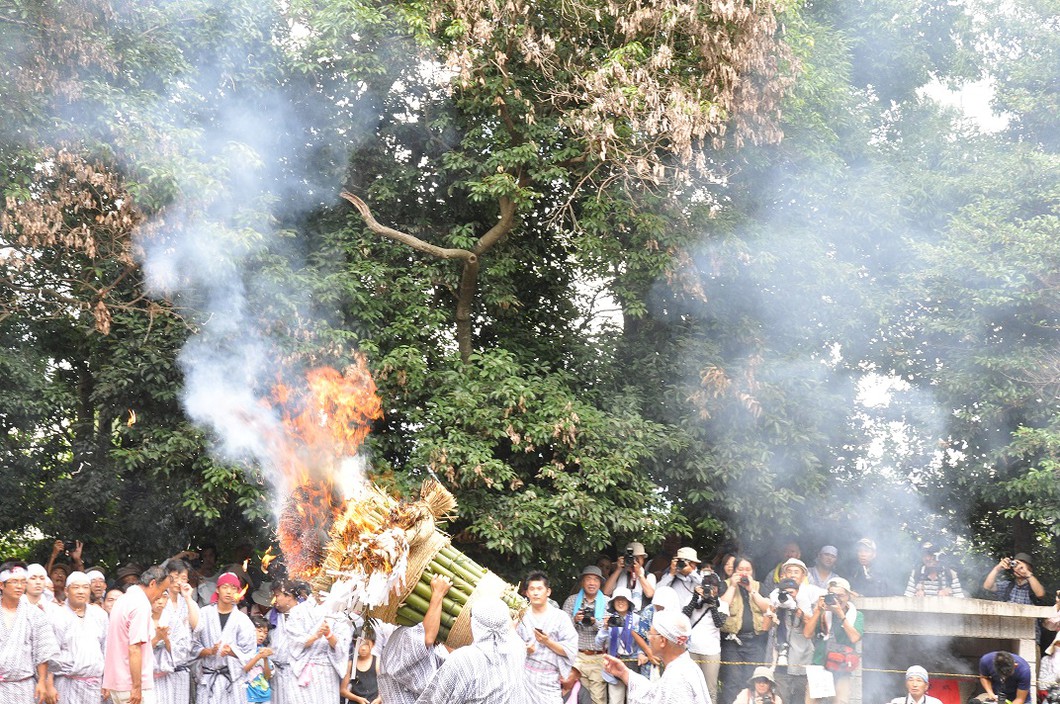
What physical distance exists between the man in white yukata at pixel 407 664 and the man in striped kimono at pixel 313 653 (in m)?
2.47

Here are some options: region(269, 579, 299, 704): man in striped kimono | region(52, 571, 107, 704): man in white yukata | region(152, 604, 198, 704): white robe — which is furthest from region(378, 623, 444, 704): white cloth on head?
region(52, 571, 107, 704): man in white yukata

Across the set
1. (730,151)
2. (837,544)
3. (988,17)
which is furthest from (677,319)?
(988,17)

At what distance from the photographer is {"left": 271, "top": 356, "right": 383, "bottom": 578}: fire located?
41.8ft

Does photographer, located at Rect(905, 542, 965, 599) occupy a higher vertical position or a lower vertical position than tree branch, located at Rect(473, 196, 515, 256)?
lower

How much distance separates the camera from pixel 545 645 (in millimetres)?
10781

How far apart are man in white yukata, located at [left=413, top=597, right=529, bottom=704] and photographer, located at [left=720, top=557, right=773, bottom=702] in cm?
511

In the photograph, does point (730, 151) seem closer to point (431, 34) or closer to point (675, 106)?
point (675, 106)

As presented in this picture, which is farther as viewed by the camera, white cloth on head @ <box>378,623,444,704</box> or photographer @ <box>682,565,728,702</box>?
photographer @ <box>682,565,728,702</box>

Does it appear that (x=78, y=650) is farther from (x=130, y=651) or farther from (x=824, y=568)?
(x=824, y=568)

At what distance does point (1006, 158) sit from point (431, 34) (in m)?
7.57

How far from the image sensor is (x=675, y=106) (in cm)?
1379

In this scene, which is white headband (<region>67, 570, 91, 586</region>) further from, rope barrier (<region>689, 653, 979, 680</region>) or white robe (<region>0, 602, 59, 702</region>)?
rope barrier (<region>689, 653, 979, 680</region>)

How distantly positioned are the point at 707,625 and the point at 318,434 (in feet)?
15.3

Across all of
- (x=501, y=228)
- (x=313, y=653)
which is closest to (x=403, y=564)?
(x=313, y=653)
